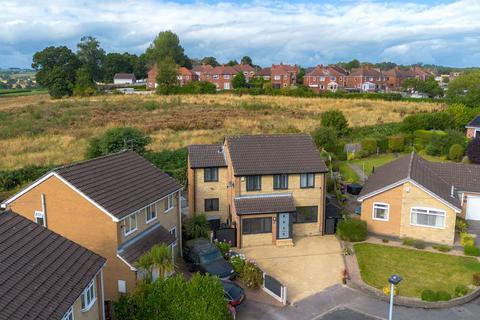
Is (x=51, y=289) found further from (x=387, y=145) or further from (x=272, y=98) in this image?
(x=272, y=98)

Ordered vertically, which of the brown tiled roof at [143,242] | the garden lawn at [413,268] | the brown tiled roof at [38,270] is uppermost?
the brown tiled roof at [38,270]

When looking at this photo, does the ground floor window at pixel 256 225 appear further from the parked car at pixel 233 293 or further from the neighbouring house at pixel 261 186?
the parked car at pixel 233 293

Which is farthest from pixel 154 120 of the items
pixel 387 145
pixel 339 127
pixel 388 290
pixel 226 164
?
pixel 388 290

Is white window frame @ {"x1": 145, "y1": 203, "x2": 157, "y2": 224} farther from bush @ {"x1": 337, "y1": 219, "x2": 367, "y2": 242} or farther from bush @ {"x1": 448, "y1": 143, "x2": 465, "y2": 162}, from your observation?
bush @ {"x1": 448, "y1": 143, "x2": 465, "y2": 162}

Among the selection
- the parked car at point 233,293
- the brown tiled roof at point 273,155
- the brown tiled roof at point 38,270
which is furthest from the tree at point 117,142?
the brown tiled roof at point 38,270

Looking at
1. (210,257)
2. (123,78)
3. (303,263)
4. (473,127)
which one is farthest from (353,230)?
(123,78)

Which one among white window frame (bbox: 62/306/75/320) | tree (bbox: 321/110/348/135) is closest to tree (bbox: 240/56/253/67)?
tree (bbox: 321/110/348/135)
